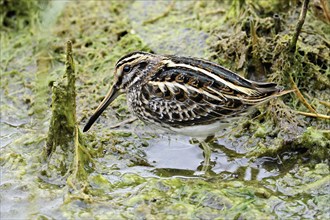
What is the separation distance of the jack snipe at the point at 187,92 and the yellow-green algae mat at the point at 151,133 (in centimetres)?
52

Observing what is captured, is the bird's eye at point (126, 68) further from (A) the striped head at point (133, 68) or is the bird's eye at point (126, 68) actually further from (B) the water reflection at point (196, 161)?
(B) the water reflection at point (196, 161)

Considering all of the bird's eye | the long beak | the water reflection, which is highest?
the bird's eye

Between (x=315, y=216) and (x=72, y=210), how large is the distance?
1.95m

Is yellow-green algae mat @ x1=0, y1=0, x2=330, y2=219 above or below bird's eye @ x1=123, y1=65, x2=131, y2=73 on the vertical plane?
below

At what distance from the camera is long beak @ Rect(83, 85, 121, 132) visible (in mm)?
6730

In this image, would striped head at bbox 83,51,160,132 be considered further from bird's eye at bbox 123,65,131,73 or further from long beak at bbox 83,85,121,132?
long beak at bbox 83,85,121,132

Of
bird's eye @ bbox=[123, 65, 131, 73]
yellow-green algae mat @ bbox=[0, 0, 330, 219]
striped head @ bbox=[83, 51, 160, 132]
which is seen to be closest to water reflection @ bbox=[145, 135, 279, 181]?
yellow-green algae mat @ bbox=[0, 0, 330, 219]

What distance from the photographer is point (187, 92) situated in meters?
6.18

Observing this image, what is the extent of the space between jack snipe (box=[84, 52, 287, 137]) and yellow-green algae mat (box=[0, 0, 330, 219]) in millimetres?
522

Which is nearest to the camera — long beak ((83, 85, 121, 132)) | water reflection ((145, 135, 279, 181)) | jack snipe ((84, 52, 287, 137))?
jack snipe ((84, 52, 287, 137))

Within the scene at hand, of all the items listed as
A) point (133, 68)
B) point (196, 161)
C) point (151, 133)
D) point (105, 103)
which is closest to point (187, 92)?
point (133, 68)

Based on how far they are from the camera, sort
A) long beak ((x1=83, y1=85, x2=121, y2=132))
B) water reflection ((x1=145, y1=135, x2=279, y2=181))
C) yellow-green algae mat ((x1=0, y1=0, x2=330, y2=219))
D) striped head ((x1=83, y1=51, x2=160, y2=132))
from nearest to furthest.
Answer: yellow-green algae mat ((x1=0, y1=0, x2=330, y2=219)) < water reflection ((x1=145, y1=135, x2=279, y2=181)) < striped head ((x1=83, y1=51, x2=160, y2=132)) < long beak ((x1=83, y1=85, x2=121, y2=132))

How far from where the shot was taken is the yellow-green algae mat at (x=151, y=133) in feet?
19.3

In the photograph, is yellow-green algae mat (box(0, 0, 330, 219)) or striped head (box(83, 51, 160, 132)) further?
striped head (box(83, 51, 160, 132))
